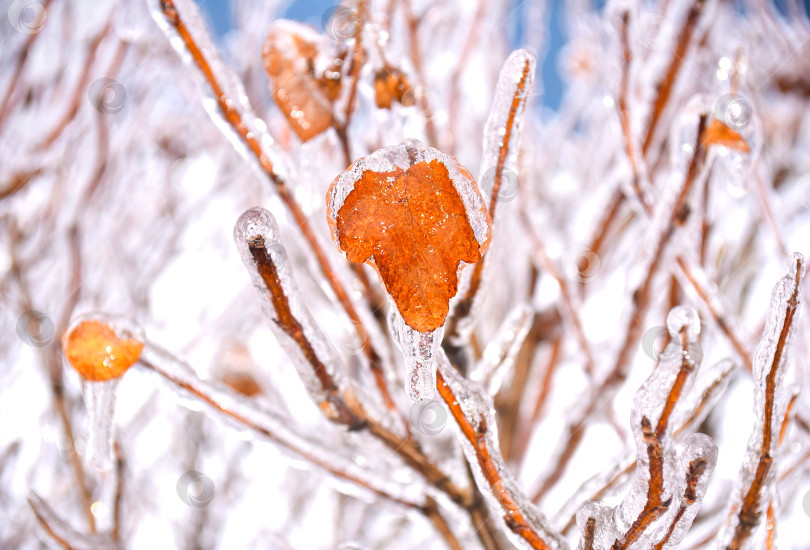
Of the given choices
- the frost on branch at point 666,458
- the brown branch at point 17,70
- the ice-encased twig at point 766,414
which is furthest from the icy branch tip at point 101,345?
the brown branch at point 17,70

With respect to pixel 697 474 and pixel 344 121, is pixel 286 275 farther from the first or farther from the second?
pixel 697 474

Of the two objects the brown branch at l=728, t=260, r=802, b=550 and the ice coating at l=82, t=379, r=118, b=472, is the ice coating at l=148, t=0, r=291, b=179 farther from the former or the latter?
the brown branch at l=728, t=260, r=802, b=550
